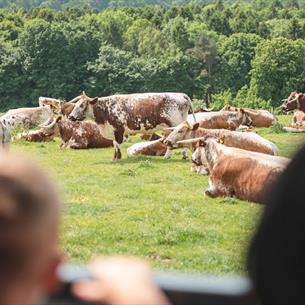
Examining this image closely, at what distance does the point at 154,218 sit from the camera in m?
10.7

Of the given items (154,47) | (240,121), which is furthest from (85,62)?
(240,121)

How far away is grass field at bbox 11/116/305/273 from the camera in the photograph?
27.8 feet

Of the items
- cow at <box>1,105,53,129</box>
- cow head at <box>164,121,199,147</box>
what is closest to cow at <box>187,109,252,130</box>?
cow head at <box>164,121,199,147</box>

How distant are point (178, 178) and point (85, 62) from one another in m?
57.9

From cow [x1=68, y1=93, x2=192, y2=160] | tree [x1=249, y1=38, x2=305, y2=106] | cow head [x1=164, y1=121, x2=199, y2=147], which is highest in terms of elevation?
cow head [x1=164, y1=121, x2=199, y2=147]

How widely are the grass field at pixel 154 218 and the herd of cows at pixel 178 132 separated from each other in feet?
1.24

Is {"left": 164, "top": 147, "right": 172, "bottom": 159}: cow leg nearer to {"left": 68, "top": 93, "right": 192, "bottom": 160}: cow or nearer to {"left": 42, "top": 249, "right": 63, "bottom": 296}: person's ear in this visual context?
{"left": 68, "top": 93, "right": 192, "bottom": 160}: cow

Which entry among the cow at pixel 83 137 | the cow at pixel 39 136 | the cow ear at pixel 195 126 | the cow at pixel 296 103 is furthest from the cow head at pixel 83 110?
the cow at pixel 296 103

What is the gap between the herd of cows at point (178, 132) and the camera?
39.2 ft

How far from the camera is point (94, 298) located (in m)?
1.44

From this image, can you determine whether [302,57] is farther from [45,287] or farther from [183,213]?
[45,287]

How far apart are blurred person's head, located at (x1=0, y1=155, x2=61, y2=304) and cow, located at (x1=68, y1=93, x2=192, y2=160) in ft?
60.5

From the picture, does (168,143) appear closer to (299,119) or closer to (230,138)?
(230,138)

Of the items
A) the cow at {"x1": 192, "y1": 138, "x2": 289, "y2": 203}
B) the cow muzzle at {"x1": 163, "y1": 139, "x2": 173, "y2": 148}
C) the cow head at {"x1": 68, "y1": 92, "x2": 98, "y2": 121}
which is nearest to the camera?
the cow at {"x1": 192, "y1": 138, "x2": 289, "y2": 203}
